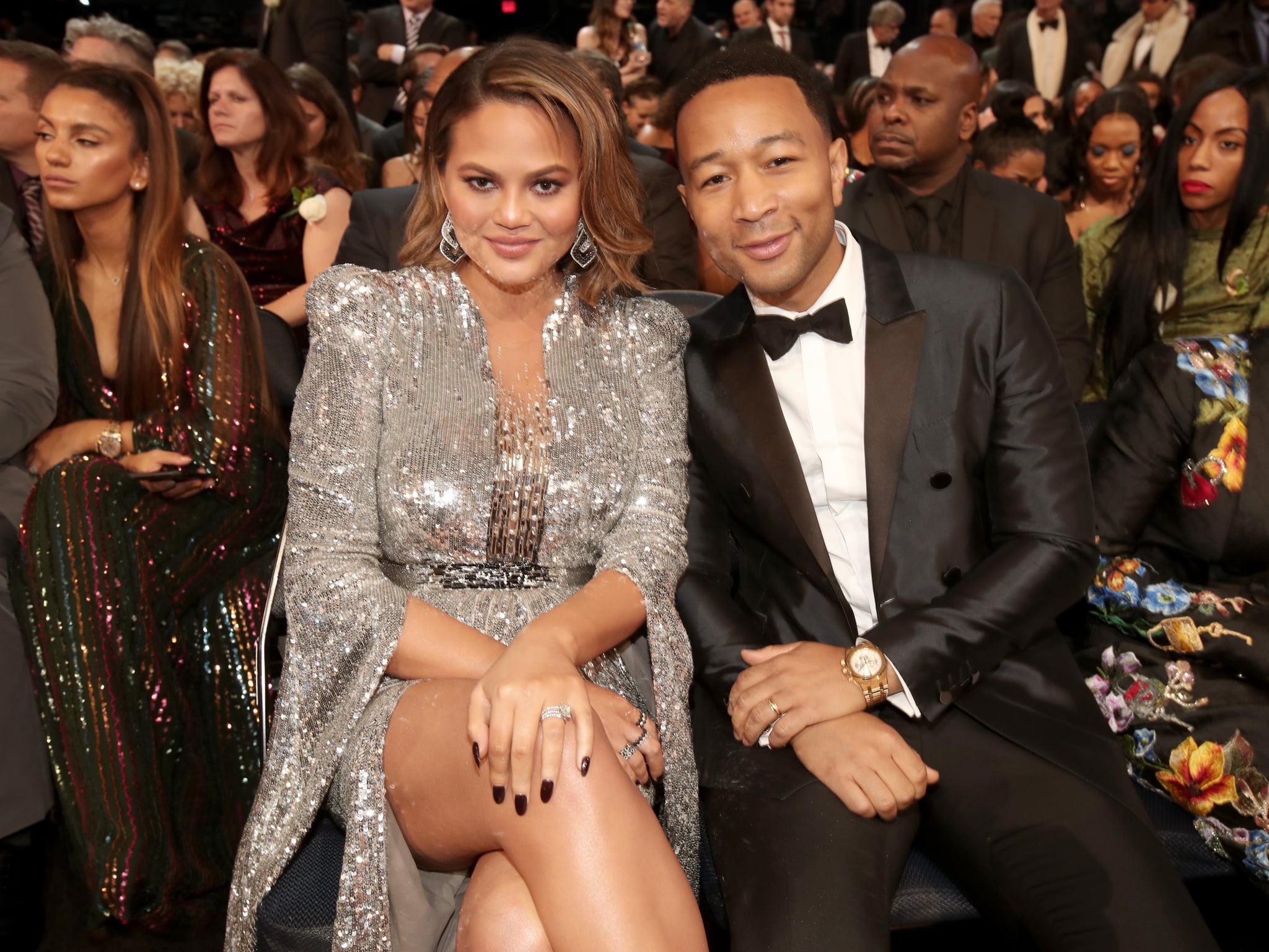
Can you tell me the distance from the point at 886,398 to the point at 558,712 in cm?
80

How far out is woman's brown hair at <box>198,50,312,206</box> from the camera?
161 inches

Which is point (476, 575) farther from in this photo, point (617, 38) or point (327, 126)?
point (617, 38)

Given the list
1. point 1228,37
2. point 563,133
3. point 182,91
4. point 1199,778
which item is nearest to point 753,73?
point 563,133

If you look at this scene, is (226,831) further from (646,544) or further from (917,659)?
(917,659)

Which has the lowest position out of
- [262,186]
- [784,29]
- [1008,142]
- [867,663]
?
[867,663]

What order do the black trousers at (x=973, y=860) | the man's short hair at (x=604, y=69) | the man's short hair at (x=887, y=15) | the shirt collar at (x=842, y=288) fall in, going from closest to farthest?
the black trousers at (x=973, y=860) → the shirt collar at (x=842, y=288) → the man's short hair at (x=604, y=69) → the man's short hair at (x=887, y=15)

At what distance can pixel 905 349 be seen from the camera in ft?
6.40

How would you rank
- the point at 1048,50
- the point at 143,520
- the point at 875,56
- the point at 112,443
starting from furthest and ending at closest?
the point at 875,56 < the point at 1048,50 < the point at 112,443 < the point at 143,520

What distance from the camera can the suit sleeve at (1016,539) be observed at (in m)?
1.83

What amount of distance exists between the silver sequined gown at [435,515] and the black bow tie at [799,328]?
0.59ft

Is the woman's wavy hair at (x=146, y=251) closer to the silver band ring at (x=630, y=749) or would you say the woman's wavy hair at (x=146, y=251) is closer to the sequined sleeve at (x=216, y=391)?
the sequined sleeve at (x=216, y=391)

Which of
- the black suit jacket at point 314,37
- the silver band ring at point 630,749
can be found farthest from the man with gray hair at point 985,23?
the silver band ring at point 630,749

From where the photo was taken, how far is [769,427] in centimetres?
198

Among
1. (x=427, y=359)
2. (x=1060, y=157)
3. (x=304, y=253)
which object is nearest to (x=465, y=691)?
(x=427, y=359)
